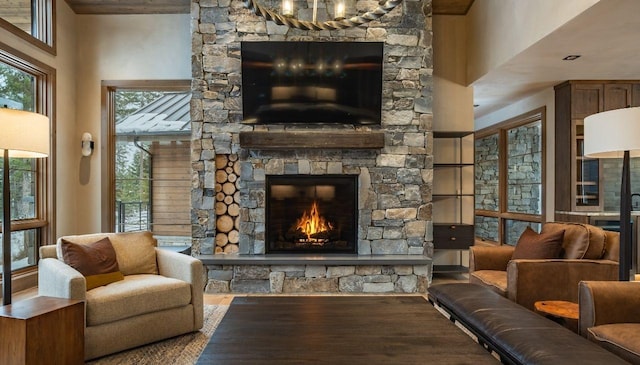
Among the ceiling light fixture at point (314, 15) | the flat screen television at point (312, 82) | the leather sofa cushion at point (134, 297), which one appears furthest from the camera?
the flat screen television at point (312, 82)

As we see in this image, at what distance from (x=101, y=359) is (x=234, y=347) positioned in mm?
1376

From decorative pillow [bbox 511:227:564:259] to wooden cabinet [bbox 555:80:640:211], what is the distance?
6.76ft

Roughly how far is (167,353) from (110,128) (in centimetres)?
333

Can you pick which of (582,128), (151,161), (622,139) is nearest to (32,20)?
(151,161)

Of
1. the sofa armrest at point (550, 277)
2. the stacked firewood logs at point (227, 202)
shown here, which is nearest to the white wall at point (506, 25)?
the sofa armrest at point (550, 277)

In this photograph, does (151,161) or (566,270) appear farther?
(151,161)

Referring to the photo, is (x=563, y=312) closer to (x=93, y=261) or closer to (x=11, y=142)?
(x=93, y=261)

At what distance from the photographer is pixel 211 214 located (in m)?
4.53

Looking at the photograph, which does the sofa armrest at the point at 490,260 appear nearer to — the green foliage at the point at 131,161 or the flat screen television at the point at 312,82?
the flat screen television at the point at 312,82

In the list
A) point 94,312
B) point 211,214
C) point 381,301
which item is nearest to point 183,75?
point 211,214

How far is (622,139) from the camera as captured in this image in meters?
2.39

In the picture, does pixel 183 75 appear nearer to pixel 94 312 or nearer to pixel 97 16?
pixel 97 16

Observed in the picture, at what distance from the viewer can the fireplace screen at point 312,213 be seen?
15.2ft

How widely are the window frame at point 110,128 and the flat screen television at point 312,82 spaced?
3.58 ft
